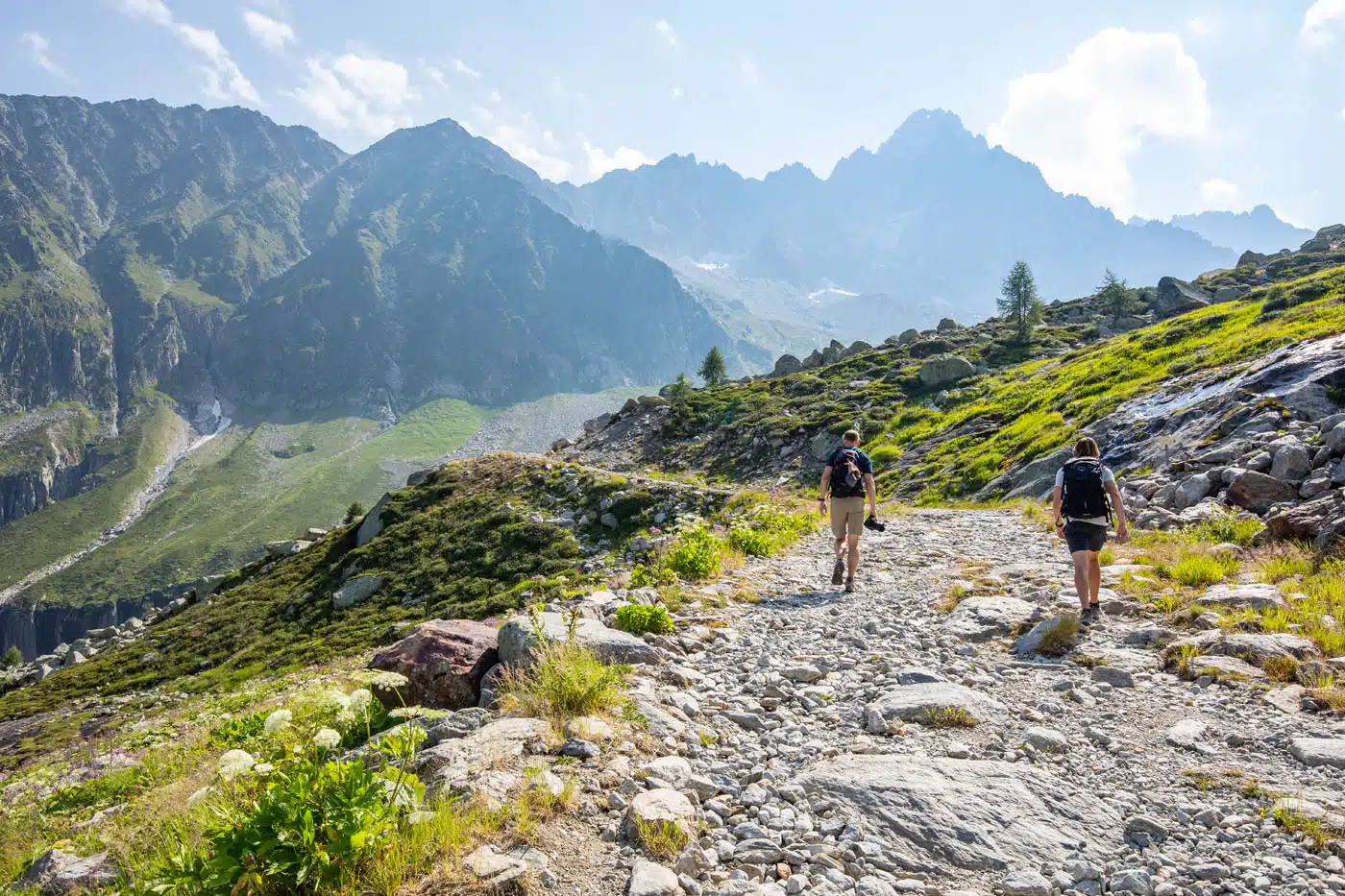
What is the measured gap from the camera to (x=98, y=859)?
5605mm

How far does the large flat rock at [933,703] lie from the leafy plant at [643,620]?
3455mm

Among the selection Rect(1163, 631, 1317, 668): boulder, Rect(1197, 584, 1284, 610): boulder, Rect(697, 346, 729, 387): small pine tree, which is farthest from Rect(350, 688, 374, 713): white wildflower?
Rect(697, 346, 729, 387): small pine tree

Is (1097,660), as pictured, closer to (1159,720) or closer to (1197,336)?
(1159,720)

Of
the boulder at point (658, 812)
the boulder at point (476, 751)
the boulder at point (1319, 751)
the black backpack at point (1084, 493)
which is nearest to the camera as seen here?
the boulder at point (658, 812)

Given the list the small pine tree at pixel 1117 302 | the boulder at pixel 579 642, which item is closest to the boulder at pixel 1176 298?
the small pine tree at pixel 1117 302

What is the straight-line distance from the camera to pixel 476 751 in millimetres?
5254

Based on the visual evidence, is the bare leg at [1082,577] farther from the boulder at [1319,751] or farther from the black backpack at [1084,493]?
the boulder at [1319,751]

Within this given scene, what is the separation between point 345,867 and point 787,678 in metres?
5.46

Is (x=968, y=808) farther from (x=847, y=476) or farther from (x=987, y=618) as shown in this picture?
(x=847, y=476)

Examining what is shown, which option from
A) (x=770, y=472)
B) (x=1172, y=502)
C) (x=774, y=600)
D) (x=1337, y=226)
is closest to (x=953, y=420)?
(x=770, y=472)

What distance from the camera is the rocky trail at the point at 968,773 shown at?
411 cm

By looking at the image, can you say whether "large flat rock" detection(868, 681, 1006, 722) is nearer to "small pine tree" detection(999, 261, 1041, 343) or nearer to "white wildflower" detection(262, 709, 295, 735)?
"white wildflower" detection(262, 709, 295, 735)

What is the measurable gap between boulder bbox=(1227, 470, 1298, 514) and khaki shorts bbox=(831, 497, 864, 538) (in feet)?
28.9

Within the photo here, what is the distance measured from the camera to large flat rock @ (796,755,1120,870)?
4.43 metres
